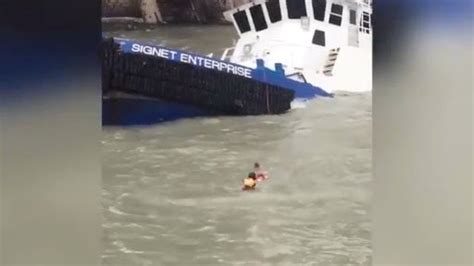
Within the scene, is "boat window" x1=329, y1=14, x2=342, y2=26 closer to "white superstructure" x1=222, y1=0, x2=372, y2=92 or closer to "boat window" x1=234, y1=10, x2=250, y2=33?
"white superstructure" x1=222, y1=0, x2=372, y2=92

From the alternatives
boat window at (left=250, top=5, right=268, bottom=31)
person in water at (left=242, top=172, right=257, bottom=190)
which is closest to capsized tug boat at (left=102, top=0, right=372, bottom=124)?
boat window at (left=250, top=5, right=268, bottom=31)

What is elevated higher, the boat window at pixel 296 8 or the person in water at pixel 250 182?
the boat window at pixel 296 8

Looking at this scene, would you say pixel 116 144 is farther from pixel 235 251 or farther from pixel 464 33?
pixel 464 33

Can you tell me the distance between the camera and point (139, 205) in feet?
3.68

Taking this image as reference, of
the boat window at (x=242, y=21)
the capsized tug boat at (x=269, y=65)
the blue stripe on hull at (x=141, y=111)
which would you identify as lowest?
→ the blue stripe on hull at (x=141, y=111)

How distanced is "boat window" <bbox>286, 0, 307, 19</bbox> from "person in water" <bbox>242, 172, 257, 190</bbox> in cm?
28

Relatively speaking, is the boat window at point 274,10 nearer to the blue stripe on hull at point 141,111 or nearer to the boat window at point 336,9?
the boat window at point 336,9

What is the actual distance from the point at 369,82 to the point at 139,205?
45cm

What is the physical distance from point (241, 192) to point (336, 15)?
0.35 metres

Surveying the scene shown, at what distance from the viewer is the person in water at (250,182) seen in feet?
3.72

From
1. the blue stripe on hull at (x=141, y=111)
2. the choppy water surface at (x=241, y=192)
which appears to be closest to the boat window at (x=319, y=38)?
the choppy water surface at (x=241, y=192)

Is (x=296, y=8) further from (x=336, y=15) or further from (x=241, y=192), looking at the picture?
(x=241, y=192)

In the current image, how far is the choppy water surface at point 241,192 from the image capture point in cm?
112

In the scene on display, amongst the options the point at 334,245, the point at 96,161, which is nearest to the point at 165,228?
the point at 96,161
